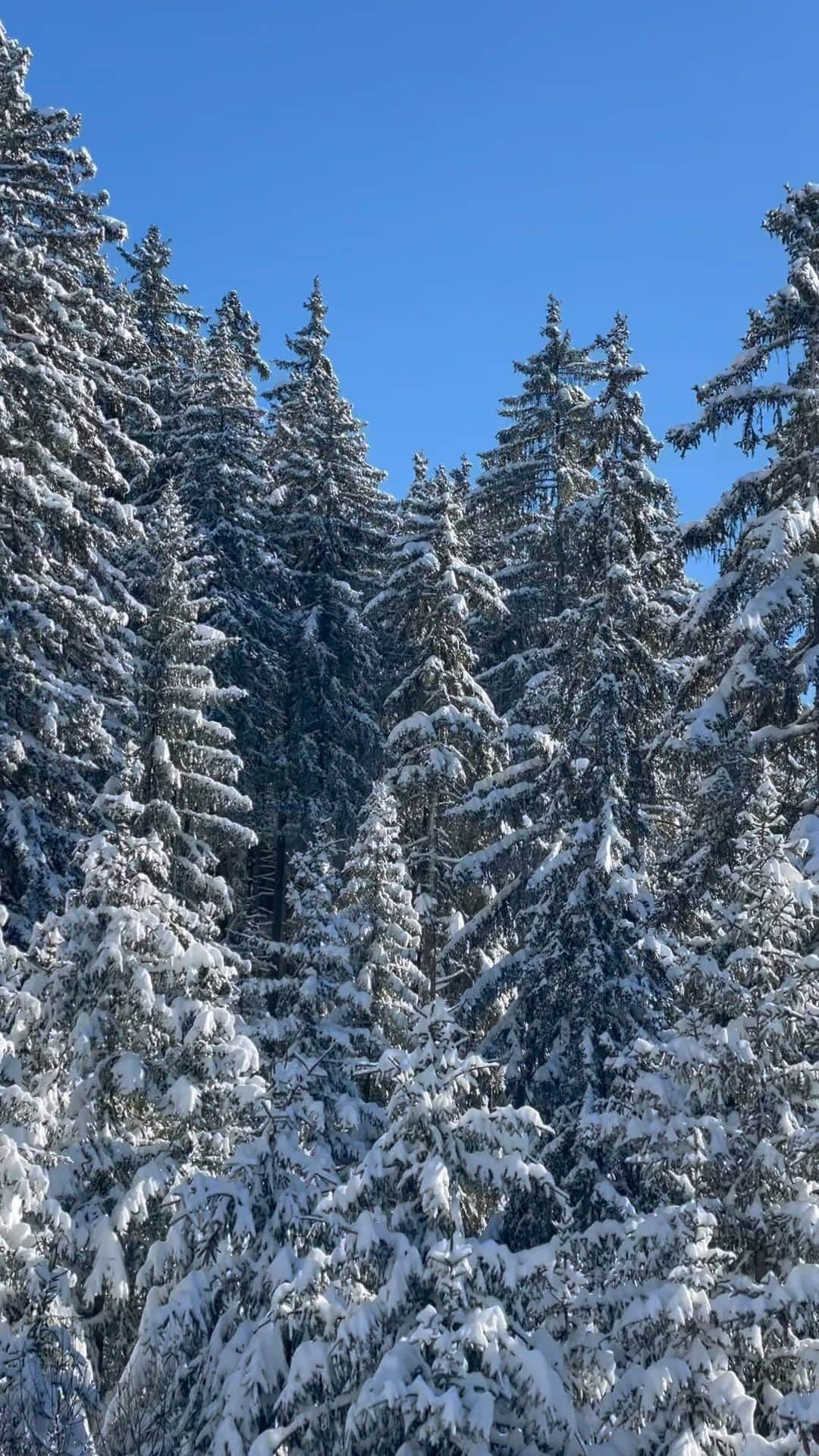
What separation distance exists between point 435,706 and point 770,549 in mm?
11261

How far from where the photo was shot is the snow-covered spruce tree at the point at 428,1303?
7.98 metres

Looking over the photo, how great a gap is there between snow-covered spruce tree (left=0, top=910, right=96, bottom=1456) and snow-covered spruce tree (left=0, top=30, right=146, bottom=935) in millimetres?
5375

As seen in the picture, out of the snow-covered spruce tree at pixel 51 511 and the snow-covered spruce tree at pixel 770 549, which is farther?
the snow-covered spruce tree at pixel 51 511

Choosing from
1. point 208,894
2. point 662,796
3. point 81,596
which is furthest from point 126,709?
point 662,796

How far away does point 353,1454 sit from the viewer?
26.8ft

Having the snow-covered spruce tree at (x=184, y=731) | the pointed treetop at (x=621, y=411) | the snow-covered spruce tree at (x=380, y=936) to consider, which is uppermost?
the pointed treetop at (x=621, y=411)

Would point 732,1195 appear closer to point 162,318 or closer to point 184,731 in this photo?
point 184,731

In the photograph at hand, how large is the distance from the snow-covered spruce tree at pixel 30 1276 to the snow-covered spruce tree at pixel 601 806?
6.80 meters

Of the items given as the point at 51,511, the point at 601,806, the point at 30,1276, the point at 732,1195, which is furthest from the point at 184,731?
the point at 732,1195

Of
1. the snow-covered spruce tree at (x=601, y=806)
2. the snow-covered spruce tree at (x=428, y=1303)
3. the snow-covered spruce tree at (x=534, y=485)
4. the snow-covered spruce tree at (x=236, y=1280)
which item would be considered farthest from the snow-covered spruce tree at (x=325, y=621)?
the snow-covered spruce tree at (x=428, y=1303)

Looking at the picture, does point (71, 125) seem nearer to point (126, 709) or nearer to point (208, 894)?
point (126, 709)

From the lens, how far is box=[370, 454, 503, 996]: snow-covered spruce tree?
23.5 metres

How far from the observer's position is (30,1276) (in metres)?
11.5

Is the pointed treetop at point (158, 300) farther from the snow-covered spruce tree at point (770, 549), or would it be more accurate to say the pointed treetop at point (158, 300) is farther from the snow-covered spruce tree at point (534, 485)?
the snow-covered spruce tree at point (770, 549)
